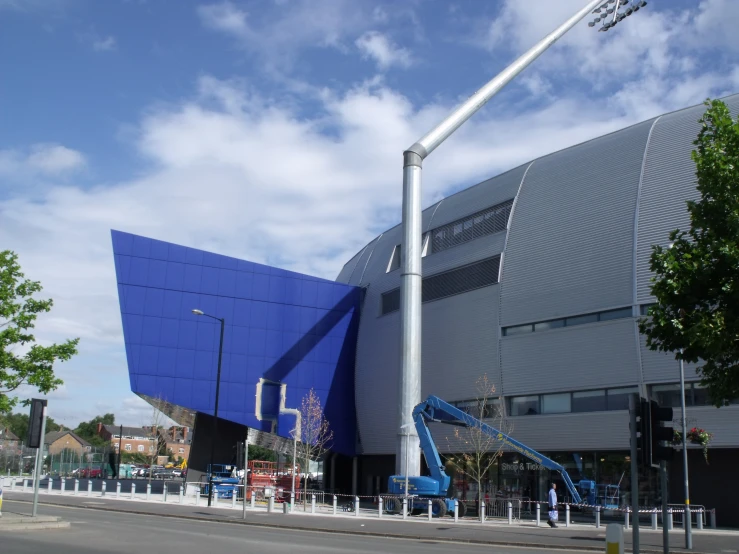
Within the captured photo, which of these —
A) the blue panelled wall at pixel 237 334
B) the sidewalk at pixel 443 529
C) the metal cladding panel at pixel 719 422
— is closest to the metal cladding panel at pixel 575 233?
the metal cladding panel at pixel 719 422

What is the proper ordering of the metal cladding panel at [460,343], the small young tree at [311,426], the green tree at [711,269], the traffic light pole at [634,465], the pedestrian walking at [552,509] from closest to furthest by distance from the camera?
the traffic light pole at [634,465], the green tree at [711,269], the pedestrian walking at [552,509], the metal cladding panel at [460,343], the small young tree at [311,426]

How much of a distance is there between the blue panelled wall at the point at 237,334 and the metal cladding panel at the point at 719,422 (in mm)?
27090

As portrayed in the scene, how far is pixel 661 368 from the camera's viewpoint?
38312 mm

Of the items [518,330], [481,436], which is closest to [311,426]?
[481,436]

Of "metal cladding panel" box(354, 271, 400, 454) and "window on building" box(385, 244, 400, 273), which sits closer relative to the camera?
"metal cladding panel" box(354, 271, 400, 454)

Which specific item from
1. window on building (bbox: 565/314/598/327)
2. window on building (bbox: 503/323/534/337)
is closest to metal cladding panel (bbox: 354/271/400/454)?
window on building (bbox: 503/323/534/337)

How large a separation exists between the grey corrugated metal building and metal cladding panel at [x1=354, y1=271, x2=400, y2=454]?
0.42 metres

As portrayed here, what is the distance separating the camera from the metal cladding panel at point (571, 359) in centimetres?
3981

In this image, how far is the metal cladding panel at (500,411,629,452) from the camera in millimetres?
40062

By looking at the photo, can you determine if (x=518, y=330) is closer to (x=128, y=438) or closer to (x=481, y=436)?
(x=481, y=436)

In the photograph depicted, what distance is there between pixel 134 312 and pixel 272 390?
11.0m

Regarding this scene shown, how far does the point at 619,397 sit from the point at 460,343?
1149 centimetres

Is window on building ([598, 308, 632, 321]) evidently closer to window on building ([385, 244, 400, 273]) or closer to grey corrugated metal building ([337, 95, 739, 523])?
grey corrugated metal building ([337, 95, 739, 523])

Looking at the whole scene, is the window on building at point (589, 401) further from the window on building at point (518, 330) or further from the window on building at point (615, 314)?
the window on building at point (518, 330)
